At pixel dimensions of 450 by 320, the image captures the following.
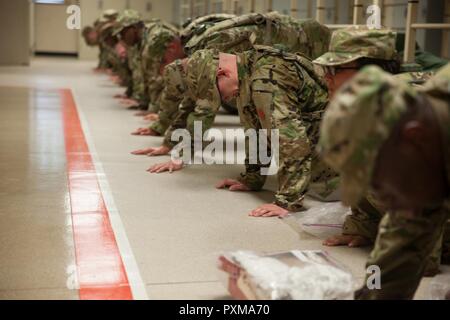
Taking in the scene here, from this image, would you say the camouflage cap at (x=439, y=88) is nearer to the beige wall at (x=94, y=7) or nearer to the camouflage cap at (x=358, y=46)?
the camouflage cap at (x=358, y=46)

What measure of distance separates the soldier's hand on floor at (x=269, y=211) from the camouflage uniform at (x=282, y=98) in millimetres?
40

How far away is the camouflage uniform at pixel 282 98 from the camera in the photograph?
3.51 meters

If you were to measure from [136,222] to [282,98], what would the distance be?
105 cm

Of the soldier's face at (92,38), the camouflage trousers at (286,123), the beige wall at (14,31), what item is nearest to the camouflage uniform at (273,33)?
the camouflage trousers at (286,123)

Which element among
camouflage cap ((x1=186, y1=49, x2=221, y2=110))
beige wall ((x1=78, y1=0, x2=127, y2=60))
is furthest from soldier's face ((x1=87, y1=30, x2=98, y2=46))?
camouflage cap ((x1=186, y1=49, x2=221, y2=110))

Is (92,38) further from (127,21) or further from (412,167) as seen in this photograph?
(412,167)

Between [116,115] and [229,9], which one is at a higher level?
[229,9]

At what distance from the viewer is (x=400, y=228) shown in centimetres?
197

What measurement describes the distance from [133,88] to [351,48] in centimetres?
685

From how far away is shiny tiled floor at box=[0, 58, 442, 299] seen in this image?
2.68m

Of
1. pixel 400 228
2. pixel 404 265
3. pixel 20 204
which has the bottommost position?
pixel 20 204

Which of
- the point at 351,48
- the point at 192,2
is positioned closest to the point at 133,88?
the point at 192,2

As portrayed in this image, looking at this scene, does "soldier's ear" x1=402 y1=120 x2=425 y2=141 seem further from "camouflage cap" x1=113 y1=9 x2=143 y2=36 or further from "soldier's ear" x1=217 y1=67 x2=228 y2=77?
"camouflage cap" x1=113 y1=9 x2=143 y2=36
